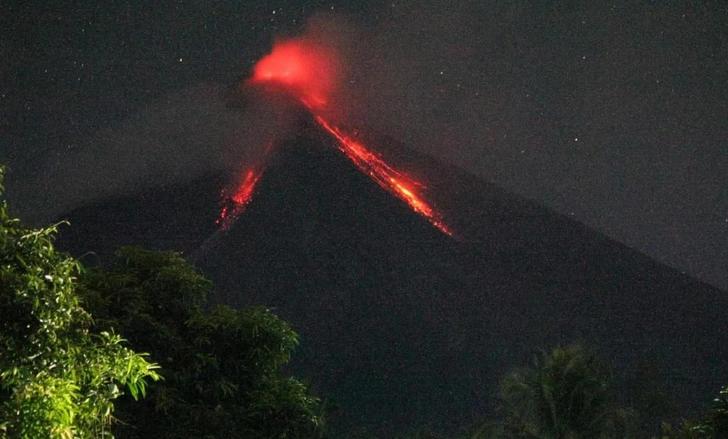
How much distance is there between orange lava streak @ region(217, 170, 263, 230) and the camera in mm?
156038

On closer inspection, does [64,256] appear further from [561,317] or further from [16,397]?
[561,317]

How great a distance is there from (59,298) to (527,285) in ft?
458

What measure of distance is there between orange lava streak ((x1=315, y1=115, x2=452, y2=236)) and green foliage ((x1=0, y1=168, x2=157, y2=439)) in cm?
14435

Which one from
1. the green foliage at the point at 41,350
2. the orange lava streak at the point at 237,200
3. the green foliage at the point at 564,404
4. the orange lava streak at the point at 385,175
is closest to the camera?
the green foliage at the point at 41,350

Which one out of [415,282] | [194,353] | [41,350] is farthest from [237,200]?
[41,350]

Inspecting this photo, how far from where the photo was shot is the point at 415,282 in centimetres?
13788

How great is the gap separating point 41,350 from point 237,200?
164m

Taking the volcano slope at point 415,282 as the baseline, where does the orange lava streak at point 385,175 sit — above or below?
above

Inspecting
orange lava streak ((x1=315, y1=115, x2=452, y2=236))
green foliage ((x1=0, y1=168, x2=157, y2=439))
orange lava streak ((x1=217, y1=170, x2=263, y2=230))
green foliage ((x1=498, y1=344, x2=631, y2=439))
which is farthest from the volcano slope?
green foliage ((x1=0, y1=168, x2=157, y2=439))

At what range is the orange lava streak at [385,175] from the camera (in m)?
155

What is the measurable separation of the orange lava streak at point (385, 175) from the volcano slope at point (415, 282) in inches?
102

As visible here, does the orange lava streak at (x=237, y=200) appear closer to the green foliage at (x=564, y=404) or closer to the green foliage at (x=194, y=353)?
the green foliage at (x=564, y=404)

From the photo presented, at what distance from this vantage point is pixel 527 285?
5522 inches

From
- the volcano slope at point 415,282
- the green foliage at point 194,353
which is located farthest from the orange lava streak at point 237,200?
the green foliage at point 194,353
